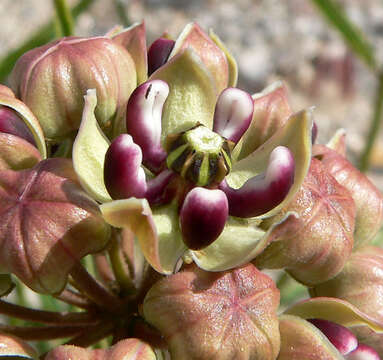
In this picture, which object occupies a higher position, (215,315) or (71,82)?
(71,82)

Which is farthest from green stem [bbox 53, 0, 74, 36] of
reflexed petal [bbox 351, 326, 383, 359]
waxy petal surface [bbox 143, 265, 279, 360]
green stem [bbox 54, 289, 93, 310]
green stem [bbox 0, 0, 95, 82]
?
reflexed petal [bbox 351, 326, 383, 359]

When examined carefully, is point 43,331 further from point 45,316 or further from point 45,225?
point 45,225

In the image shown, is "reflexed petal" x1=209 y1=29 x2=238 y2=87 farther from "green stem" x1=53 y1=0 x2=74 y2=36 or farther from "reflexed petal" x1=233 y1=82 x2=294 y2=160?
"green stem" x1=53 y1=0 x2=74 y2=36

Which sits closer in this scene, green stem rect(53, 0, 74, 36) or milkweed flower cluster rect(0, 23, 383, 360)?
milkweed flower cluster rect(0, 23, 383, 360)

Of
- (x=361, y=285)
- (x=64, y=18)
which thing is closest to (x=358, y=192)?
(x=361, y=285)

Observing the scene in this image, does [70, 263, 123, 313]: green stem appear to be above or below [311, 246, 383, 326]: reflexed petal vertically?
above

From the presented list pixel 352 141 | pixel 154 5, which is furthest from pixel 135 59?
pixel 154 5

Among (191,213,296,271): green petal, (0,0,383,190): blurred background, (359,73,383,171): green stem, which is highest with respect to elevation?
(191,213,296,271): green petal
